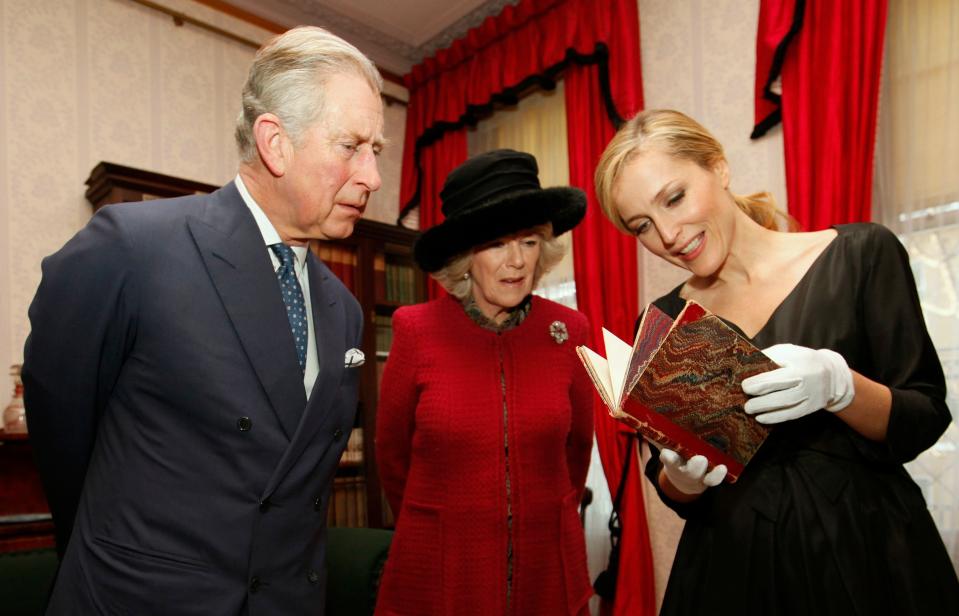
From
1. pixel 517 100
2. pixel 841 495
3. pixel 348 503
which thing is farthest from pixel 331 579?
pixel 517 100

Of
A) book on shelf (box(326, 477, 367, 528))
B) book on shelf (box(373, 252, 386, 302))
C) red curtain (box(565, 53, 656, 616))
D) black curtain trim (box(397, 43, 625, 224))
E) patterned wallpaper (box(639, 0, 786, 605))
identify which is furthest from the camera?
book on shelf (box(373, 252, 386, 302))

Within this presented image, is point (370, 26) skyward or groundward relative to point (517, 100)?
skyward

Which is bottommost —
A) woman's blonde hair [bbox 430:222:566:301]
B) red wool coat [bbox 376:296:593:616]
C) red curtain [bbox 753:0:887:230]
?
red wool coat [bbox 376:296:593:616]

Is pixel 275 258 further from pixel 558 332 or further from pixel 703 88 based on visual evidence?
pixel 703 88

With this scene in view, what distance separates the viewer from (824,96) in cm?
274

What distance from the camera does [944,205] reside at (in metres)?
2.52

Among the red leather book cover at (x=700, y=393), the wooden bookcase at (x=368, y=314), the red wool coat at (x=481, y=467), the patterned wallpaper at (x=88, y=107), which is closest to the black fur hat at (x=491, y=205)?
the red wool coat at (x=481, y=467)

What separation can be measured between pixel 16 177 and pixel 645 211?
317 centimetres

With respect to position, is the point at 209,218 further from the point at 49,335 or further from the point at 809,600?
the point at 809,600

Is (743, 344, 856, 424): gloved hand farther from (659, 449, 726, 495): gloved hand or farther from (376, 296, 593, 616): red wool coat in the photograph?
(376, 296, 593, 616): red wool coat

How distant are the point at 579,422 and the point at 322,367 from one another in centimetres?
103

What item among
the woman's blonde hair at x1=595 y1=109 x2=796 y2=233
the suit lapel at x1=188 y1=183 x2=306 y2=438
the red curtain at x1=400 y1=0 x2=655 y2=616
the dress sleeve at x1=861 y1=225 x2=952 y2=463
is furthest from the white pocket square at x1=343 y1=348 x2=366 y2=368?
the red curtain at x1=400 y1=0 x2=655 y2=616

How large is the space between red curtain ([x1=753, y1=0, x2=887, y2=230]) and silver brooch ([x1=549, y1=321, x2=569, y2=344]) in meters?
1.34

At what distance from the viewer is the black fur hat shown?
6.08ft
